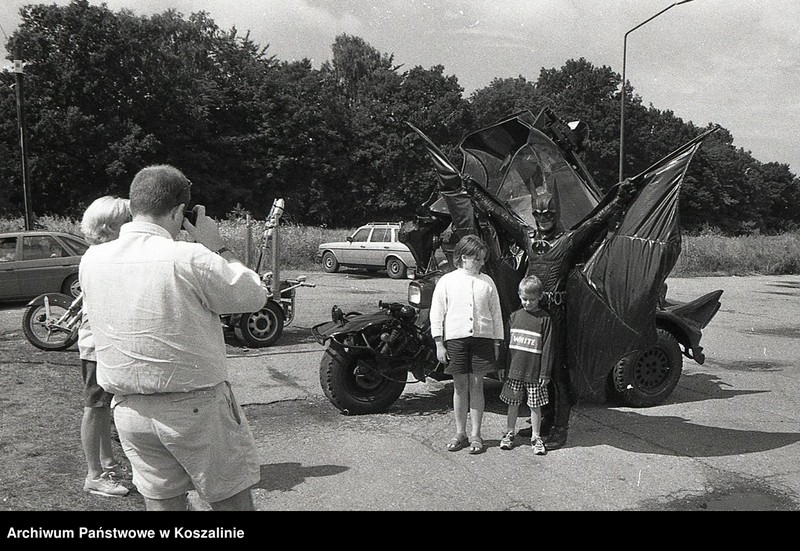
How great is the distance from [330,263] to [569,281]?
19704 mm

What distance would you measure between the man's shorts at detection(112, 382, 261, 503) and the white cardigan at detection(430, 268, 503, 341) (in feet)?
9.35

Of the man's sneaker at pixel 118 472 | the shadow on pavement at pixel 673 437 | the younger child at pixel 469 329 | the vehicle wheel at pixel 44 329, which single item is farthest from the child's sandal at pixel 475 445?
the vehicle wheel at pixel 44 329

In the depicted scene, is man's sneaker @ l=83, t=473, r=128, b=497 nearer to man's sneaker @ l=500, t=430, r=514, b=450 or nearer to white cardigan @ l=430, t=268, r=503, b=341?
white cardigan @ l=430, t=268, r=503, b=341

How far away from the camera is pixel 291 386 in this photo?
7.79 metres

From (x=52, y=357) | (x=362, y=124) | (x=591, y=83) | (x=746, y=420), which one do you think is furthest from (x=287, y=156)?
(x=746, y=420)

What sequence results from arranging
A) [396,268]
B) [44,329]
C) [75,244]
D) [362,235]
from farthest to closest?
[362,235] → [396,268] → [75,244] → [44,329]

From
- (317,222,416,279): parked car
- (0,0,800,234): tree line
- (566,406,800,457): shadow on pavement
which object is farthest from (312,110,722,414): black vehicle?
(0,0,800,234): tree line

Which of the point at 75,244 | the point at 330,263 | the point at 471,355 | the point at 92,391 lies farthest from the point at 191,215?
the point at 330,263

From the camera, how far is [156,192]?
8.90 ft

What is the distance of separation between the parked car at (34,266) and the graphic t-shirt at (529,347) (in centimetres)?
1061

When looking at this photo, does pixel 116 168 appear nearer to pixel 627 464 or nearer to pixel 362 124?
pixel 362 124

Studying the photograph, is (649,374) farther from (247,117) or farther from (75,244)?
(247,117)

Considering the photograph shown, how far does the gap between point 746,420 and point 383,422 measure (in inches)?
129

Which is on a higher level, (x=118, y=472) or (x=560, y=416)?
(x=560, y=416)
